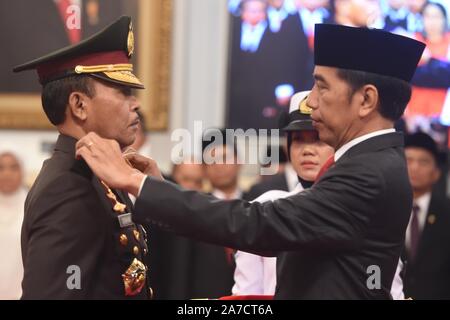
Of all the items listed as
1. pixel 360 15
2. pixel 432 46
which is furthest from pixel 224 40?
pixel 432 46

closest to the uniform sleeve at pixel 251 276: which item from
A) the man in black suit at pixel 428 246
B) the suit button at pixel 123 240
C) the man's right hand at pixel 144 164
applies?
the man's right hand at pixel 144 164

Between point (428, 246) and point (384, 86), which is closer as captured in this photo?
point (384, 86)

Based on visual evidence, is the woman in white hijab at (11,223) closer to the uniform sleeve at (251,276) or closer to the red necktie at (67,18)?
the red necktie at (67,18)

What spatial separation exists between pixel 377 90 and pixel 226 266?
3.15 metres

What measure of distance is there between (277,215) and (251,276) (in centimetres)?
117

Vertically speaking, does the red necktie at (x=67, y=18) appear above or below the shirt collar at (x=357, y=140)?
above

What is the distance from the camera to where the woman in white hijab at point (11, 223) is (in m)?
4.94

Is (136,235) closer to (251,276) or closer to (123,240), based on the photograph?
(123,240)

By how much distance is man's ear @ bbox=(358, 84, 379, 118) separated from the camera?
99.5 inches

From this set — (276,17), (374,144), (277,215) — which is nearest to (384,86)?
(374,144)

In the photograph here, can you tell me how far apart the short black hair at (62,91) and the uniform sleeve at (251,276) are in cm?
113

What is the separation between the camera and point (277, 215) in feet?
7.81

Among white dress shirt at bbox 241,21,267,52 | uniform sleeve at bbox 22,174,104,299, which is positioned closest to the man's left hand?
uniform sleeve at bbox 22,174,104,299

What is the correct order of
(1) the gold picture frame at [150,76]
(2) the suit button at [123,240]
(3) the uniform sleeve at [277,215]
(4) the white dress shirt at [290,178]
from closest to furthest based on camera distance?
1. (3) the uniform sleeve at [277,215]
2. (2) the suit button at [123,240]
3. (4) the white dress shirt at [290,178]
4. (1) the gold picture frame at [150,76]
